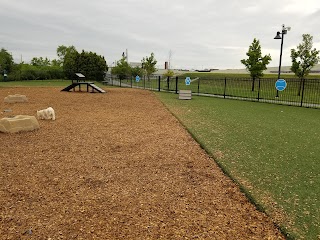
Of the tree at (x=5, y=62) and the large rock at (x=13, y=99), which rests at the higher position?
the tree at (x=5, y=62)

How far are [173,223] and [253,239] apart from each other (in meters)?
0.86

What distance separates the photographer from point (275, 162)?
4914 mm

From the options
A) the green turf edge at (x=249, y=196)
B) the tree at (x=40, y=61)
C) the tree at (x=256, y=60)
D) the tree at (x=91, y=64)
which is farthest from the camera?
the tree at (x=40, y=61)

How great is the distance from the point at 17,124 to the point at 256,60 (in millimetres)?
27088

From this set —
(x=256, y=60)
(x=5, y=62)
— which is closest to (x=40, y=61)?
(x=5, y=62)

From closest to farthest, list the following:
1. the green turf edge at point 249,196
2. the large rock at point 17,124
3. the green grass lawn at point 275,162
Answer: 1. the green turf edge at point 249,196
2. the green grass lawn at point 275,162
3. the large rock at point 17,124

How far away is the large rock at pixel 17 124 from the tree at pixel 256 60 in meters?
25.9

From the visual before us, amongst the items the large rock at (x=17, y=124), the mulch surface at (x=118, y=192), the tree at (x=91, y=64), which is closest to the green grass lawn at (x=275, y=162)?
the mulch surface at (x=118, y=192)

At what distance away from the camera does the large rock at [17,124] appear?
6.75 metres

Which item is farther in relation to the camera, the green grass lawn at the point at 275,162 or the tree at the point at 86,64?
the tree at the point at 86,64

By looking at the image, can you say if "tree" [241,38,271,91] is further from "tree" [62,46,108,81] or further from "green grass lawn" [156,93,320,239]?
"tree" [62,46,108,81]

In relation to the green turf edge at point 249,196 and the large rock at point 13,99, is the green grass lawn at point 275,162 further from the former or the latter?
the large rock at point 13,99

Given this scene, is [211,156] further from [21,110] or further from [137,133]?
[21,110]

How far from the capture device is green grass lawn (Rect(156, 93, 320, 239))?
316 centimetres
